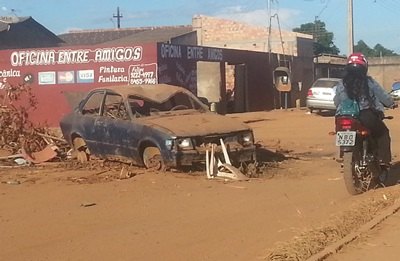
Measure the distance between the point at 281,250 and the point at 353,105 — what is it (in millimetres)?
3692

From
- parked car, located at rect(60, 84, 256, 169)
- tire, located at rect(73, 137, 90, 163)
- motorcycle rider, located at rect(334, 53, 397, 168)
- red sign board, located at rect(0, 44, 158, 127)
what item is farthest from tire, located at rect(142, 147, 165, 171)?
red sign board, located at rect(0, 44, 158, 127)

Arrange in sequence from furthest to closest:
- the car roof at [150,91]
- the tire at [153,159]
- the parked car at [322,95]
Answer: the parked car at [322,95], the car roof at [150,91], the tire at [153,159]

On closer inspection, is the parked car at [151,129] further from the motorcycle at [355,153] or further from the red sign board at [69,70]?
the red sign board at [69,70]

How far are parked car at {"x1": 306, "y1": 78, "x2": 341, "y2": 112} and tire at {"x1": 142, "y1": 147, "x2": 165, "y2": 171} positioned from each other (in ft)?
56.9

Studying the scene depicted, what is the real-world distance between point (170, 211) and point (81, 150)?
491 centimetres

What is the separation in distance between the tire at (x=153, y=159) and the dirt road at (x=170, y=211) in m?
0.25

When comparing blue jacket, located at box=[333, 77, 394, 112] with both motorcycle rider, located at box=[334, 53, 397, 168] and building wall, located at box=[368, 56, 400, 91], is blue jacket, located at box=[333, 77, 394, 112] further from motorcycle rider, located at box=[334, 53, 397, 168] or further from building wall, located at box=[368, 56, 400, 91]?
building wall, located at box=[368, 56, 400, 91]

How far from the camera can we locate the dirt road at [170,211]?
659 centimetres

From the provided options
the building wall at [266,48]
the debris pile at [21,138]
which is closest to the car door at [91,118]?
the debris pile at [21,138]

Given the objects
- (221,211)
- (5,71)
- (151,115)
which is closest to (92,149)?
(151,115)

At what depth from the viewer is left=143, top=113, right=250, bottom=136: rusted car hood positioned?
11.0m

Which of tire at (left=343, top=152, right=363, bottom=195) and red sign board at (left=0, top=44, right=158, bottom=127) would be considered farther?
red sign board at (left=0, top=44, right=158, bottom=127)

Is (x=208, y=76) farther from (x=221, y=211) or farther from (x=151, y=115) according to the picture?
(x=221, y=211)

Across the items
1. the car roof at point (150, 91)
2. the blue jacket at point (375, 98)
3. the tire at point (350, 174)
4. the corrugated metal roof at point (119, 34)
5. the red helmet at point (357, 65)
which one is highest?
the corrugated metal roof at point (119, 34)
